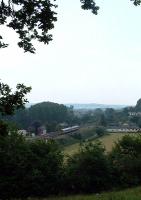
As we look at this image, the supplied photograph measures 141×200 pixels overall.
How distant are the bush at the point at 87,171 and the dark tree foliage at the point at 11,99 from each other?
23.0 m

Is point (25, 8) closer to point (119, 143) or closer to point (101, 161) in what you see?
point (101, 161)

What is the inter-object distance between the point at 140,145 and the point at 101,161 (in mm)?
4286

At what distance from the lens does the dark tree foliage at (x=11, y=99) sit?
825 centimetres

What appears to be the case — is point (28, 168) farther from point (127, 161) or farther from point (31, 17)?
point (31, 17)

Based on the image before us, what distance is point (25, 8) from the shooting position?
8.65 m

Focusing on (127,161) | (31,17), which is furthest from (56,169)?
(31,17)

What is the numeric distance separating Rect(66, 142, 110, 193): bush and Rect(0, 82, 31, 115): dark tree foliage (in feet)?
75.5

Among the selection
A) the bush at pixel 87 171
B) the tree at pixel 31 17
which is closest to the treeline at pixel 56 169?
the bush at pixel 87 171

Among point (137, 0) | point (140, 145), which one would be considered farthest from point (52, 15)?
point (140, 145)

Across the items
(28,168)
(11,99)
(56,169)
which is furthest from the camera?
(56,169)

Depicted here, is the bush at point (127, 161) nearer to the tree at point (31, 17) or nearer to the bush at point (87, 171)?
the bush at point (87, 171)

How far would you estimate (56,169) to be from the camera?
31453mm

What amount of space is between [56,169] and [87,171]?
6.44 feet

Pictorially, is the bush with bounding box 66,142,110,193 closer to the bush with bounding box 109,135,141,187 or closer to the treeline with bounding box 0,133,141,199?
the treeline with bounding box 0,133,141,199
